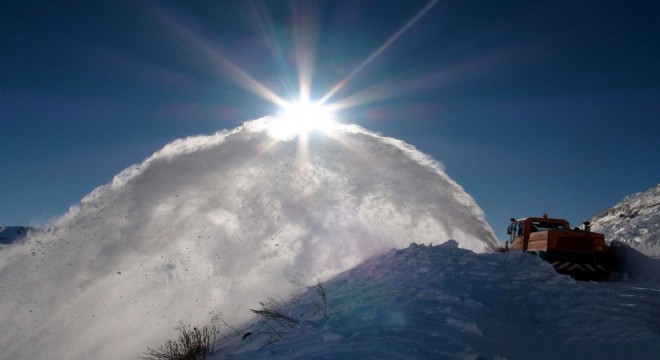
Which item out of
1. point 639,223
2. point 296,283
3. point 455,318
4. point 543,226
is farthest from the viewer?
point 639,223

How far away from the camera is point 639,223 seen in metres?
19.4

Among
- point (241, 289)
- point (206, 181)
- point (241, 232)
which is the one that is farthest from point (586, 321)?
point (206, 181)

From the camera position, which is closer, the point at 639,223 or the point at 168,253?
the point at 168,253

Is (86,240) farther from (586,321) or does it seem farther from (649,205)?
(649,205)

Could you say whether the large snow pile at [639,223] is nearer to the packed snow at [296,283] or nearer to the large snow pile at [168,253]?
the packed snow at [296,283]

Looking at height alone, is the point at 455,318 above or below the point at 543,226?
below

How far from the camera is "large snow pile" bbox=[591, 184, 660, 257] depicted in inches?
682

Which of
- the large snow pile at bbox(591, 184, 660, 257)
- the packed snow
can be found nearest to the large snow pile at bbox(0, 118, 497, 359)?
the packed snow

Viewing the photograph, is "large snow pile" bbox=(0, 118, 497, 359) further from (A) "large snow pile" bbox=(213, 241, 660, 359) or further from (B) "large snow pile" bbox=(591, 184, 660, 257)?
(B) "large snow pile" bbox=(591, 184, 660, 257)

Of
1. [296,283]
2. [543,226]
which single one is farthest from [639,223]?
[296,283]

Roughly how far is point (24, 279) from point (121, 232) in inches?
83.2

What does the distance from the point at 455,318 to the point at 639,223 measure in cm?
1926

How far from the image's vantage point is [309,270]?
35.2 ft

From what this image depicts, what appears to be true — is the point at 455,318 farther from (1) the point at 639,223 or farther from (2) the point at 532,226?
(1) the point at 639,223
